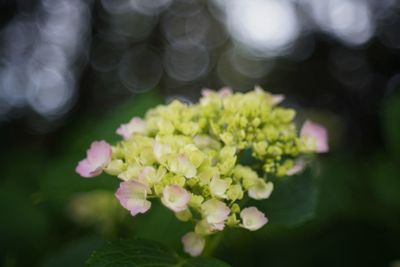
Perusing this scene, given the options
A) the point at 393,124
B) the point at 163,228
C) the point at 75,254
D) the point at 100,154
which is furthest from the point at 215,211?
the point at 393,124

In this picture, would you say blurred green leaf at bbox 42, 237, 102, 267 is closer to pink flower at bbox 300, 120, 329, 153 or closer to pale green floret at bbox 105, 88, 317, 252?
pale green floret at bbox 105, 88, 317, 252

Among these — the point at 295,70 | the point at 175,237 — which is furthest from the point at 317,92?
the point at 175,237

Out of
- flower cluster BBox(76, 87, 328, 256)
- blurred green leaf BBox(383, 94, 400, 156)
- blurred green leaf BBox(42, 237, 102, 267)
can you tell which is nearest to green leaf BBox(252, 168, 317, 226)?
flower cluster BBox(76, 87, 328, 256)

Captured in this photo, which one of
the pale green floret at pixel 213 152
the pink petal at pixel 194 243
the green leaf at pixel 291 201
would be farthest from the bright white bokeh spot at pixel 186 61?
the pink petal at pixel 194 243

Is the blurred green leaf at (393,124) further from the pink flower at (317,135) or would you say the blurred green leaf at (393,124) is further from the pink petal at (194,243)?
the pink petal at (194,243)

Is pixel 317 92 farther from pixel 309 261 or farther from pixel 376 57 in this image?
pixel 309 261

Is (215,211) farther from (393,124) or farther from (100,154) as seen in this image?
(393,124)
